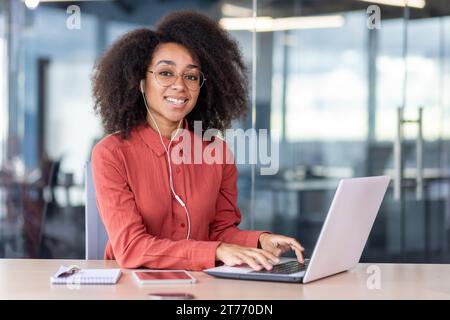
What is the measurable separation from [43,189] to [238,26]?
1678 millimetres

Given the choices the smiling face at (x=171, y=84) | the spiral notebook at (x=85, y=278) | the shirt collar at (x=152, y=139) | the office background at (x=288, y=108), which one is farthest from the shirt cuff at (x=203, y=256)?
the office background at (x=288, y=108)

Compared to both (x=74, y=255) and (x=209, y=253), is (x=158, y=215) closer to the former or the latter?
(x=209, y=253)

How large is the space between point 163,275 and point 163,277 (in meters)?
0.03

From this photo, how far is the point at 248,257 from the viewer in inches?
88.0

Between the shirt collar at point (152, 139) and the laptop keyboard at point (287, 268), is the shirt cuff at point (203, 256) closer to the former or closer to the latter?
the laptop keyboard at point (287, 268)

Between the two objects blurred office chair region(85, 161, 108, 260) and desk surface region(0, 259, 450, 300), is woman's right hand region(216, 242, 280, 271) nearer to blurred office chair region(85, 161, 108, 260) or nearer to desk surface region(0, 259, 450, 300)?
desk surface region(0, 259, 450, 300)

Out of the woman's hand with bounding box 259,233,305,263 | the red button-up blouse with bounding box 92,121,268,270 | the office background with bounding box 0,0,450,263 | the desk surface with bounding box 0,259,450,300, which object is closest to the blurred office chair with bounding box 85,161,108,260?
the red button-up blouse with bounding box 92,121,268,270

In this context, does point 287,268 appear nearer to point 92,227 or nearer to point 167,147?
point 167,147

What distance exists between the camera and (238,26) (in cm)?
516

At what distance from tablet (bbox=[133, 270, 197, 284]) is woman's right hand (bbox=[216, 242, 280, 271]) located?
0.12 m

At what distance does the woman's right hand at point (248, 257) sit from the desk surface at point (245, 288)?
73 millimetres

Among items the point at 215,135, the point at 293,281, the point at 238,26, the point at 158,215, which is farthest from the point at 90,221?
the point at 238,26

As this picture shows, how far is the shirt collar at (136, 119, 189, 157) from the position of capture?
2.66 m
